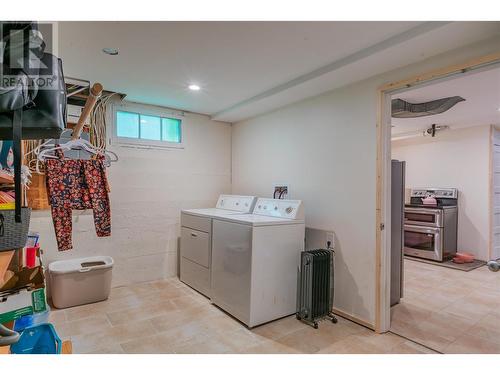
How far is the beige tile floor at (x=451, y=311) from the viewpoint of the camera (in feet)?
7.79

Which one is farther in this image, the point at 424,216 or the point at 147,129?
the point at 424,216

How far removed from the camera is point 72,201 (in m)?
2.25

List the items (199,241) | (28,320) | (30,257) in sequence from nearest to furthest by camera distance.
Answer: (28,320) → (30,257) → (199,241)

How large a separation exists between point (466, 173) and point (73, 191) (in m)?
5.89

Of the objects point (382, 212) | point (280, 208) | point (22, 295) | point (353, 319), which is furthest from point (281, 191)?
point (22, 295)

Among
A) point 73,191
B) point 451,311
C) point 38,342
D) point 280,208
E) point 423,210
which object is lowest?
point 451,311

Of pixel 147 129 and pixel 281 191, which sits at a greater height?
pixel 147 129

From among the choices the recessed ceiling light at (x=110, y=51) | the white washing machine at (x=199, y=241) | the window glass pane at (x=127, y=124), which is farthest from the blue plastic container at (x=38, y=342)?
the window glass pane at (x=127, y=124)

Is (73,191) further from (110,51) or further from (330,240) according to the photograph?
(330,240)

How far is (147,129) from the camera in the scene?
3832 millimetres

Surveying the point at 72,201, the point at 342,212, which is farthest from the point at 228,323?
the point at 72,201

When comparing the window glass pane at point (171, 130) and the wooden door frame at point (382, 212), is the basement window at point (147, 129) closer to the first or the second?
the window glass pane at point (171, 130)

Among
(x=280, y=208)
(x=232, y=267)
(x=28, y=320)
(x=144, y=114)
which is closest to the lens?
(x=28, y=320)

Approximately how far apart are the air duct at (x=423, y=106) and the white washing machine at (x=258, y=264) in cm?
192
